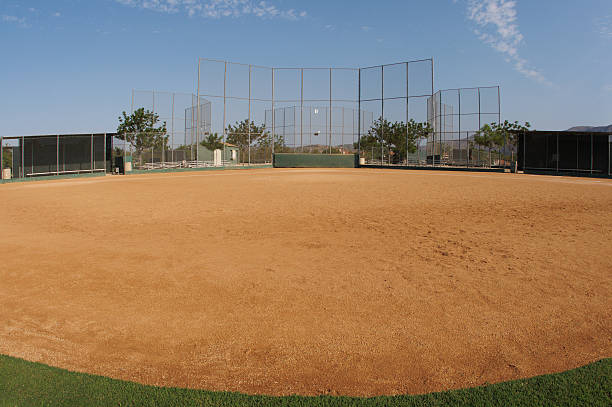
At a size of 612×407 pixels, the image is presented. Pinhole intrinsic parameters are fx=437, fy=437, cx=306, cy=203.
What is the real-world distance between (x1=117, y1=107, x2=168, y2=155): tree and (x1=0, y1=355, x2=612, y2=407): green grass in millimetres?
25555

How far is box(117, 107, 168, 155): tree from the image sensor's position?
28844 millimetres

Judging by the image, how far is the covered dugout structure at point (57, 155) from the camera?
21.6 m

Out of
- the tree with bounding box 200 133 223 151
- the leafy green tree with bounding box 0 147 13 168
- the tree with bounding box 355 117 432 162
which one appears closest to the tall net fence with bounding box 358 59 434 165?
the tree with bounding box 355 117 432 162

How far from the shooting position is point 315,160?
36.2m

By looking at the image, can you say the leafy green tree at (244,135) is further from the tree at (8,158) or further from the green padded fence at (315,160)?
the tree at (8,158)

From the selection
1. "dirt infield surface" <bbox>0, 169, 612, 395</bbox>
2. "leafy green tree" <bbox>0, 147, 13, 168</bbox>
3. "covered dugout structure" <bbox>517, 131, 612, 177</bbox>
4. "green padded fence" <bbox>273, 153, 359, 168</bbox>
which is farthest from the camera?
"green padded fence" <bbox>273, 153, 359, 168</bbox>

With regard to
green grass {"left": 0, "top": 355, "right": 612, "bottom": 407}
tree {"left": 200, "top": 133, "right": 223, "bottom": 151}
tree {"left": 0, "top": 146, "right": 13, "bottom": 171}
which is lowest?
green grass {"left": 0, "top": 355, "right": 612, "bottom": 407}

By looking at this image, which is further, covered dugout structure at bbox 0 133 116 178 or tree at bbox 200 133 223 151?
tree at bbox 200 133 223 151

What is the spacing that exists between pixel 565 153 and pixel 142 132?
28.8 m

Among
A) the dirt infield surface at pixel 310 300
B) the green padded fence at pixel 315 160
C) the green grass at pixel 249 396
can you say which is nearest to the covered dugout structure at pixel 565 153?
the green padded fence at pixel 315 160

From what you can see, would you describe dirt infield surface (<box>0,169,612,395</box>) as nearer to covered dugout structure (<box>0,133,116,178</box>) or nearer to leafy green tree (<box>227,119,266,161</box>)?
covered dugout structure (<box>0,133,116,178</box>)

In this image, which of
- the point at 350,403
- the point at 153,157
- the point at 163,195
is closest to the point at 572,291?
the point at 350,403

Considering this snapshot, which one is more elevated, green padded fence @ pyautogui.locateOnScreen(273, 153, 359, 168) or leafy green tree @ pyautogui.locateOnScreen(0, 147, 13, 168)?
green padded fence @ pyautogui.locateOnScreen(273, 153, 359, 168)

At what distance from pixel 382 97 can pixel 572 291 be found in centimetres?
3300
